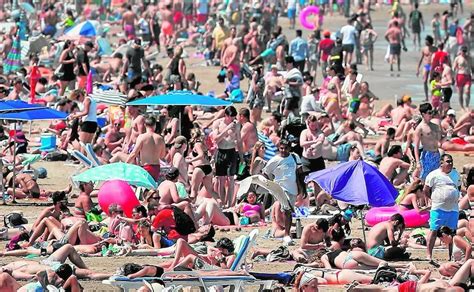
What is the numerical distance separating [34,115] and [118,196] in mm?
2493

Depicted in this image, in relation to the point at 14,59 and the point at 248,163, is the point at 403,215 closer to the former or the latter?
the point at 248,163

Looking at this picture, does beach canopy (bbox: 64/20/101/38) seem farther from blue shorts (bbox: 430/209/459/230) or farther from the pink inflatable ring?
blue shorts (bbox: 430/209/459/230)

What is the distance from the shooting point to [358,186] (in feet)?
52.5

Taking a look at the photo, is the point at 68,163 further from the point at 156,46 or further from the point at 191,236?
the point at 156,46

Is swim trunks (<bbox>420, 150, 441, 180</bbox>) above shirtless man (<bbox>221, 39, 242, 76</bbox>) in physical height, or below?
above

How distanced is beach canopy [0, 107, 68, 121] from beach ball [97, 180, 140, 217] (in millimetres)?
1976

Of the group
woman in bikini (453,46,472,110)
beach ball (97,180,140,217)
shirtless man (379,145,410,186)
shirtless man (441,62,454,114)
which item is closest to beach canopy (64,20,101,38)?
woman in bikini (453,46,472,110)

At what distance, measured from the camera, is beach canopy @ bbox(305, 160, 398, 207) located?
627 inches

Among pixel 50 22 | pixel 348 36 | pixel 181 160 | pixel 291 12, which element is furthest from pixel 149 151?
pixel 291 12

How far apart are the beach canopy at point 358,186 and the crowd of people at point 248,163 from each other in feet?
A: 1.10

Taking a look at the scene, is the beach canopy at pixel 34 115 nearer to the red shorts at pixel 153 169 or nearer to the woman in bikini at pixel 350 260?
the red shorts at pixel 153 169

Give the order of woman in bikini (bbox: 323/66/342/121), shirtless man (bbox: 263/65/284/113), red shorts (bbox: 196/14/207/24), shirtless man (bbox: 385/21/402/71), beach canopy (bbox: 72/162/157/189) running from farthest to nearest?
red shorts (bbox: 196/14/207/24) → shirtless man (bbox: 385/21/402/71) → shirtless man (bbox: 263/65/284/113) → woman in bikini (bbox: 323/66/342/121) → beach canopy (bbox: 72/162/157/189)

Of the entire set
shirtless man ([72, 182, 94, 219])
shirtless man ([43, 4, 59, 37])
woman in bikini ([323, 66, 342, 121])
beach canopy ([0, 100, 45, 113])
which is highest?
beach canopy ([0, 100, 45, 113])

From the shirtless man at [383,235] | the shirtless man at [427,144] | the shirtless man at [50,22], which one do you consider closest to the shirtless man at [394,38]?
the shirtless man at [50,22]
